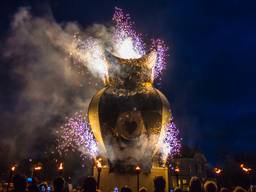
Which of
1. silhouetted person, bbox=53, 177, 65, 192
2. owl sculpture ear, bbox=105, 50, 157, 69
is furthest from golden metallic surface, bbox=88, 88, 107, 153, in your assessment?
silhouetted person, bbox=53, 177, 65, 192

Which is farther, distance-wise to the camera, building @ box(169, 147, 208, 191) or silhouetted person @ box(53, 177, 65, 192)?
building @ box(169, 147, 208, 191)

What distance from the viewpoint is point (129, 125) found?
20547mm

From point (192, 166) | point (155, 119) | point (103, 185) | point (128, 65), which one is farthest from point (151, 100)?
point (192, 166)

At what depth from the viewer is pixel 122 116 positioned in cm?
2058

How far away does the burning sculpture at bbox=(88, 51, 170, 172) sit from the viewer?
2050 cm

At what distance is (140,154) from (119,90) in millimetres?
3984

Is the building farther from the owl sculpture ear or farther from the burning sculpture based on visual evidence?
the owl sculpture ear

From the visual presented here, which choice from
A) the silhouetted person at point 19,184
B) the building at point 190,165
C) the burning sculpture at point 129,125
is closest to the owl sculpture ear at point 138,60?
the burning sculpture at point 129,125

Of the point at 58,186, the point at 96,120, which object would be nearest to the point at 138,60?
the point at 96,120

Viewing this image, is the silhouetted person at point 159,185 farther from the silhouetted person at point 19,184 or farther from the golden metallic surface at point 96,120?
the golden metallic surface at point 96,120

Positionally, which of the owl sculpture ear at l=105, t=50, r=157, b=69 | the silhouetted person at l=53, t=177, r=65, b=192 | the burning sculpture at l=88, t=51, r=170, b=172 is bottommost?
the silhouetted person at l=53, t=177, r=65, b=192

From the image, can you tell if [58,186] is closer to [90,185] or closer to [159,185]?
[90,185]

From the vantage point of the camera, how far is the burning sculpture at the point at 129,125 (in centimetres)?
2050

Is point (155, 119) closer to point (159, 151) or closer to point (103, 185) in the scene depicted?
point (159, 151)
